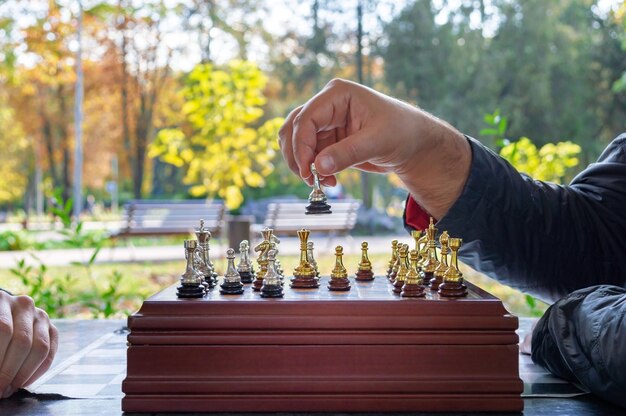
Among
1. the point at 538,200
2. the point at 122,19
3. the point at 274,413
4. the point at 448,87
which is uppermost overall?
the point at 122,19

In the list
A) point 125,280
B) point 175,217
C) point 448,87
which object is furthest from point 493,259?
point 448,87

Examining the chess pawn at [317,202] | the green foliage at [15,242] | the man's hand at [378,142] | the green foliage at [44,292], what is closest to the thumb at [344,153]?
the man's hand at [378,142]

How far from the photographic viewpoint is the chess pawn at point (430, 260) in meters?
1.13

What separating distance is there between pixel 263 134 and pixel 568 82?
35.1ft

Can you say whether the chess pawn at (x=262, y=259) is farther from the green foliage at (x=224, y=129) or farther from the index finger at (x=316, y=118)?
the green foliage at (x=224, y=129)

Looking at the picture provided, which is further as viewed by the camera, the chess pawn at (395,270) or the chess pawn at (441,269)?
the chess pawn at (395,270)

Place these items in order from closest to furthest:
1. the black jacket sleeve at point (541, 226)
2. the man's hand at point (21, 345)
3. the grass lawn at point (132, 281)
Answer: the man's hand at point (21, 345) → the black jacket sleeve at point (541, 226) → the grass lawn at point (132, 281)

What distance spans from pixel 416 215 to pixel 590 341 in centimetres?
53

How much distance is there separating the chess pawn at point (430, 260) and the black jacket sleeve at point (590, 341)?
19 cm

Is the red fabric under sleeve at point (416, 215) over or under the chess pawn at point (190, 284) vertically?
over

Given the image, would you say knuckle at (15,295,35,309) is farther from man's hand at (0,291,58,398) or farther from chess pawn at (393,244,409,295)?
chess pawn at (393,244,409,295)

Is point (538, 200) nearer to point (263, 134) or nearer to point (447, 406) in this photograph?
point (447, 406)

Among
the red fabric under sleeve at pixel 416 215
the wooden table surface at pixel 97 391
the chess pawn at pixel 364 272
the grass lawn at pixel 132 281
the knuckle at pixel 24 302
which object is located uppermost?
the red fabric under sleeve at pixel 416 215

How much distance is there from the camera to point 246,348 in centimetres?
89
